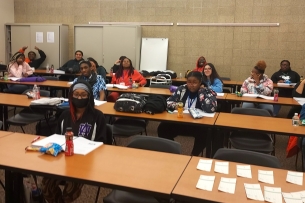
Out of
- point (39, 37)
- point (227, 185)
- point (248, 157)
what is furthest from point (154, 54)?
point (227, 185)

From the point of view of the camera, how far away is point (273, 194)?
1716mm

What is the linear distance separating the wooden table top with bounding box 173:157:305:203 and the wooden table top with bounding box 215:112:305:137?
109cm

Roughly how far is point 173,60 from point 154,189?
7129mm

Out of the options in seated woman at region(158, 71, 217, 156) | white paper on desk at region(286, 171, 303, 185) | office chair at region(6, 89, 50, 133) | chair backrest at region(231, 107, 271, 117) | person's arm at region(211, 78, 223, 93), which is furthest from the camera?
person's arm at region(211, 78, 223, 93)

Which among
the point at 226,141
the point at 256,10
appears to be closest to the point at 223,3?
the point at 256,10

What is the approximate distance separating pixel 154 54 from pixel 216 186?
7.12 metres

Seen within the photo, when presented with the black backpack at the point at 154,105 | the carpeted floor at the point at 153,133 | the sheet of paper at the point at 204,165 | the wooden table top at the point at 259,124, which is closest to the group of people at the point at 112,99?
the black backpack at the point at 154,105

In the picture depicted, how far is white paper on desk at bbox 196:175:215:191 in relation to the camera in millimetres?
1769

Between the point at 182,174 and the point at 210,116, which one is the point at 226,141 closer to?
the point at 210,116

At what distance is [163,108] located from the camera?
12.3 ft

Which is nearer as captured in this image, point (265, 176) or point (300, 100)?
point (265, 176)

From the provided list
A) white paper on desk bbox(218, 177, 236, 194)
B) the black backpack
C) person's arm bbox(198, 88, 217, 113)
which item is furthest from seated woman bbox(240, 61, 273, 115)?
white paper on desk bbox(218, 177, 236, 194)

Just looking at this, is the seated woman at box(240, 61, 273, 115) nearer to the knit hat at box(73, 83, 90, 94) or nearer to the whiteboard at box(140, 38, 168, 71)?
the knit hat at box(73, 83, 90, 94)

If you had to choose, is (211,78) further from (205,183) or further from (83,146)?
(205,183)
